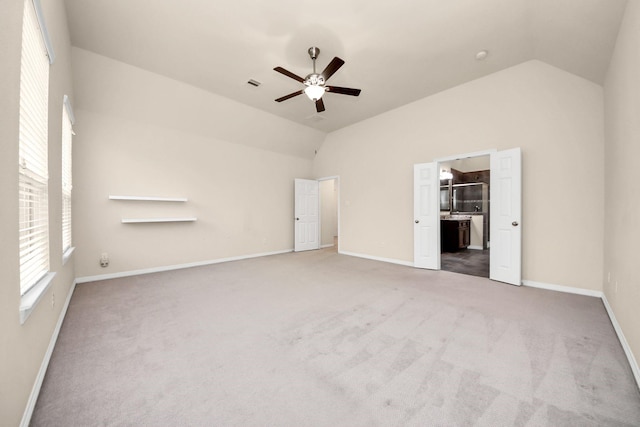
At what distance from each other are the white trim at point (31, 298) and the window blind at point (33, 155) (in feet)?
0.11

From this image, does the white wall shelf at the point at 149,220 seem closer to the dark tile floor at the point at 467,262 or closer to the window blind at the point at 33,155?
the window blind at the point at 33,155

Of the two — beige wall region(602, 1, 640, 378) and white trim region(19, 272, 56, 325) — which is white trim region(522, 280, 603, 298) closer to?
beige wall region(602, 1, 640, 378)

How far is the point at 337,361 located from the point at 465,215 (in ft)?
23.0

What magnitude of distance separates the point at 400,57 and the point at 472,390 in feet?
12.4

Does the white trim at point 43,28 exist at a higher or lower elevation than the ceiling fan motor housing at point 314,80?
lower

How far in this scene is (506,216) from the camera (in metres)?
3.69

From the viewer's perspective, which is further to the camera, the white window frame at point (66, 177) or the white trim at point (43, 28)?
the white window frame at point (66, 177)

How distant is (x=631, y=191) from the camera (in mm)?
1995

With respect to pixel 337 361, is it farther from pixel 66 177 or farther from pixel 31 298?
pixel 66 177

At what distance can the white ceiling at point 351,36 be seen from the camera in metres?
2.54

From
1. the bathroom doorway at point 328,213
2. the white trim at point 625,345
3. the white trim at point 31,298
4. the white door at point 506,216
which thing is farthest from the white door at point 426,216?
the white trim at point 31,298

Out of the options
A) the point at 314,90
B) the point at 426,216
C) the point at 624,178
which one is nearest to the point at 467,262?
the point at 426,216

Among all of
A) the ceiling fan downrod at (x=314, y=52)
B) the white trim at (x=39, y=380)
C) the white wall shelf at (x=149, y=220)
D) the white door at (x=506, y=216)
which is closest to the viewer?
the white trim at (x=39, y=380)

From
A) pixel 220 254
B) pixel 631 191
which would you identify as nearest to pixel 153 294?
pixel 220 254
